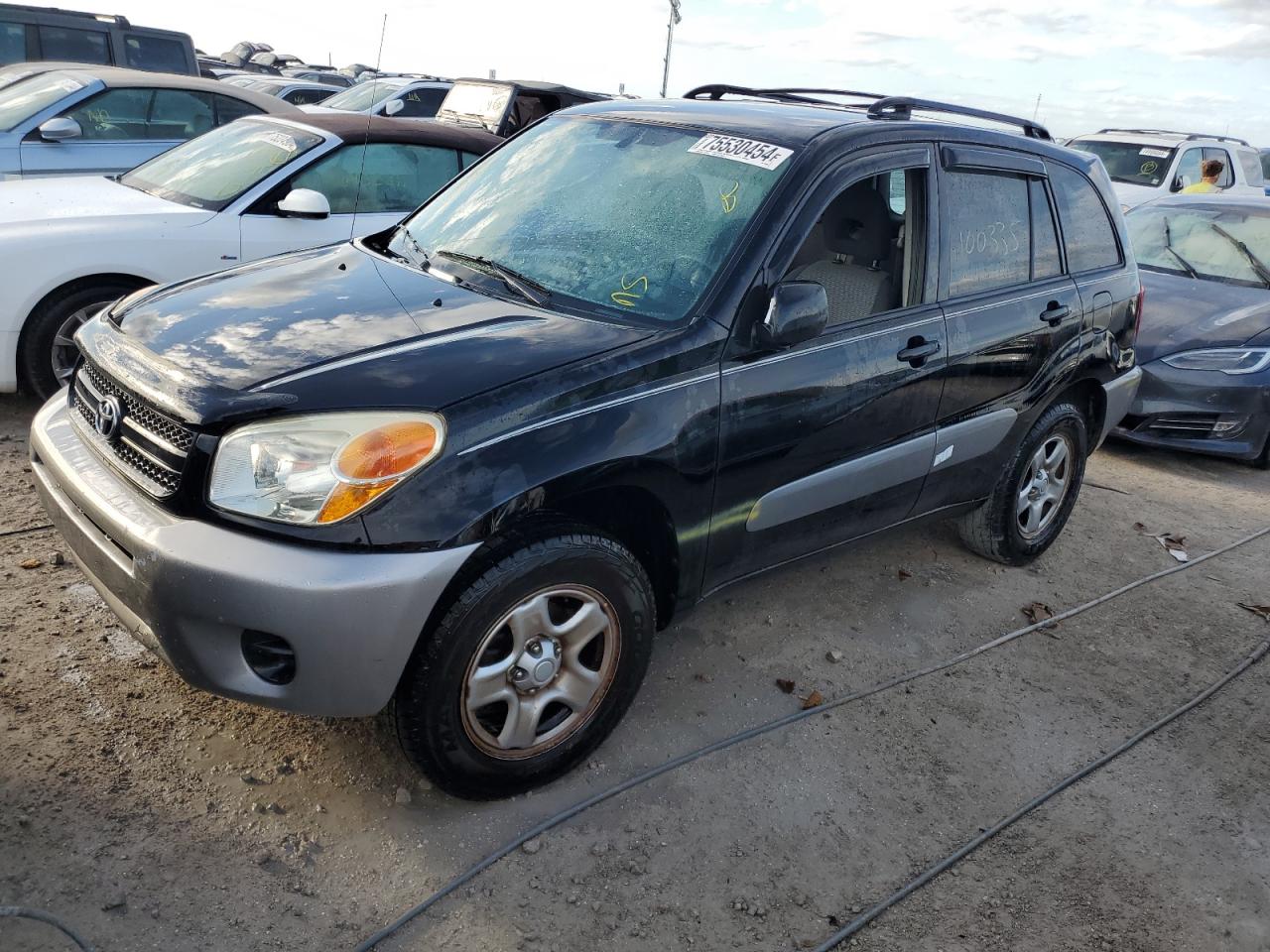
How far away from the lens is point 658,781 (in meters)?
3.07

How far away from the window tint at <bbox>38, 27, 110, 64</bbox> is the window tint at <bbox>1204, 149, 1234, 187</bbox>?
1370 centimetres

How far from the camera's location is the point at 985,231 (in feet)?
12.9

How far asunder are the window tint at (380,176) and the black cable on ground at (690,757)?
382 cm

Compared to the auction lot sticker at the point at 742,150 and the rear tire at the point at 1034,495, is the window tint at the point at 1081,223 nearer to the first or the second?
the rear tire at the point at 1034,495

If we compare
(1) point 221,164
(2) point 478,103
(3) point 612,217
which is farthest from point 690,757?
(2) point 478,103

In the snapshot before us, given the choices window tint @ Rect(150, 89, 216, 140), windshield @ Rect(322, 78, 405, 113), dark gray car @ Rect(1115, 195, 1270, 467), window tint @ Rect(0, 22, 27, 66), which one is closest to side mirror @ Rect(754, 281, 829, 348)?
dark gray car @ Rect(1115, 195, 1270, 467)

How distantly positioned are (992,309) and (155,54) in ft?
37.2

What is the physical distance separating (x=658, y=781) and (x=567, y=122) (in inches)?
95.2

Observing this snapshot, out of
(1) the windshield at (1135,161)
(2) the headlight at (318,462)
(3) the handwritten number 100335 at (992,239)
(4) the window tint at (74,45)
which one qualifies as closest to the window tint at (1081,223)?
(3) the handwritten number 100335 at (992,239)

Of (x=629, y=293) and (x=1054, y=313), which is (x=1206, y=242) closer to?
(x=1054, y=313)

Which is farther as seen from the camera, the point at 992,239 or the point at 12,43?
the point at 12,43

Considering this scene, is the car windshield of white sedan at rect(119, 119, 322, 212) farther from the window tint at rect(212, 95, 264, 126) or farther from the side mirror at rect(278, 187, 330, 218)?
the window tint at rect(212, 95, 264, 126)

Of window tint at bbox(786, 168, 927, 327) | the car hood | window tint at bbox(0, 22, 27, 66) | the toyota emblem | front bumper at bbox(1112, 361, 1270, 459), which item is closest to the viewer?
the toyota emblem

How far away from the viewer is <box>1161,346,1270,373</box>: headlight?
6500mm
